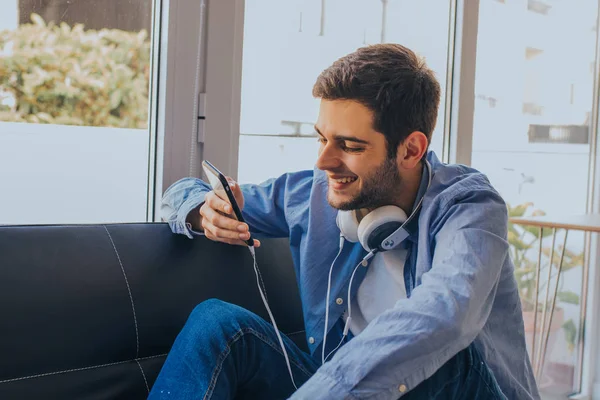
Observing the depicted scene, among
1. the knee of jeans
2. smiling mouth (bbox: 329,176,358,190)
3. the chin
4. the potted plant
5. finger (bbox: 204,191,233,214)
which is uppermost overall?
smiling mouth (bbox: 329,176,358,190)

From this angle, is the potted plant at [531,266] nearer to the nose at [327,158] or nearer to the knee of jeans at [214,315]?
the nose at [327,158]

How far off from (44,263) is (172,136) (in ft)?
1.94

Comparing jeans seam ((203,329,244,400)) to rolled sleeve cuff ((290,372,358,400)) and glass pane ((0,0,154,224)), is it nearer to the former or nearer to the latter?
rolled sleeve cuff ((290,372,358,400))

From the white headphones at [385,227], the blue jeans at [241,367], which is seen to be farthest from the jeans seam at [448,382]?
the white headphones at [385,227]

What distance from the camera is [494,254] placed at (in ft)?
4.31

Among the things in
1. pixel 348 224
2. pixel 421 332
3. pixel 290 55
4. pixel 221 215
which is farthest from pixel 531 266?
pixel 421 332

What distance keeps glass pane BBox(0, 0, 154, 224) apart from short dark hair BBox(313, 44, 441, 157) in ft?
2.00

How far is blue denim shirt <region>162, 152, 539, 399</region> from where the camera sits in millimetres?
1130

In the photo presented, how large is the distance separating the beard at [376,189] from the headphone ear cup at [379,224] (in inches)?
1.9

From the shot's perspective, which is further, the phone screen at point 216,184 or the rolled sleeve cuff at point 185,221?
the rolled sleeve cuff at point 185,221

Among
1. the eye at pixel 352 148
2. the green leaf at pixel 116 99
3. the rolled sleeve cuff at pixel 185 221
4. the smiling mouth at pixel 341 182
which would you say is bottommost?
the rolled sleeve cuff at pixel 185 221

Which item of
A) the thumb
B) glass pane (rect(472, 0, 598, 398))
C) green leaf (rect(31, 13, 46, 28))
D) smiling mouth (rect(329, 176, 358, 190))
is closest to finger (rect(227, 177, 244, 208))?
the thumb

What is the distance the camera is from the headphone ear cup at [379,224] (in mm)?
1503

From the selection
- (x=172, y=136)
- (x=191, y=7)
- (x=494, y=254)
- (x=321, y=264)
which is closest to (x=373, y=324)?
(x=494, y=254)
